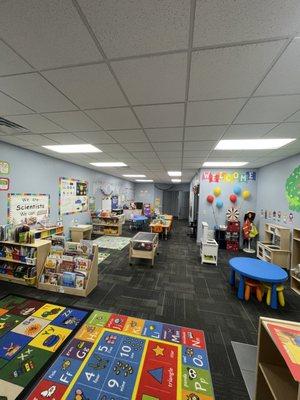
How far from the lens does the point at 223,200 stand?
20.7 feet

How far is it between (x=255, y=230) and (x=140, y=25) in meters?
6.11

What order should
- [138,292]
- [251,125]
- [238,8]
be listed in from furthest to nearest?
1. [138,292]
2. [251,125]
3. [238,8]

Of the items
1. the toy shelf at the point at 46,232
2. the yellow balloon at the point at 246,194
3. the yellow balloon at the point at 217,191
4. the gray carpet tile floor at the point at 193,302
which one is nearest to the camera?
the gray carpet tile floor at the point at 193,302

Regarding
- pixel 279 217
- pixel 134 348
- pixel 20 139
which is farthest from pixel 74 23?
pixel 279 217

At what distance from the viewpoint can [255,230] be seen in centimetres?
582

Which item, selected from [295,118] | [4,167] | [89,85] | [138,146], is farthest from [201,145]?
[4,167]

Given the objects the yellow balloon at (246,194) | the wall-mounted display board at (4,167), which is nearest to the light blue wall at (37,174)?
the wall-mounted display board at (4,167)

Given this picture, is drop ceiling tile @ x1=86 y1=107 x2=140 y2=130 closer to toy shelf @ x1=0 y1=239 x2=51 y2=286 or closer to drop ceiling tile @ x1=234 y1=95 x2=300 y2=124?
drop ceiling tile @ x1=234 y1=95 x2=300 y2=124

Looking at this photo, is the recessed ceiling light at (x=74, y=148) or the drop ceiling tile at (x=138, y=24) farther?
the recessed ceiling light at (x=74, y=148)

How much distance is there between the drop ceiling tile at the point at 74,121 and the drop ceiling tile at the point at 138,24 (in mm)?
1288

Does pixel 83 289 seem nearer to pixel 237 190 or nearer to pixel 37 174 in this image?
pixel 37 174

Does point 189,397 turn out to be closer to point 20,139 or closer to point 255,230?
point 20,139

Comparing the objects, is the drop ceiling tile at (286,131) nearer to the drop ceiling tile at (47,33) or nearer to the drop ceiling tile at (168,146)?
the drop ceiling tile at (168,146)

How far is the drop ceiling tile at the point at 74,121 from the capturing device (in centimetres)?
243
